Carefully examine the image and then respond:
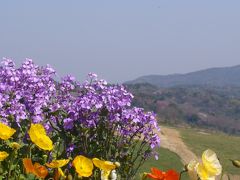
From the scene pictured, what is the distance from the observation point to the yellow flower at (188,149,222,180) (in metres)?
2.64

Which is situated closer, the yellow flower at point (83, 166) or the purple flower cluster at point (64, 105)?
the yellow flower at point (83, 166)

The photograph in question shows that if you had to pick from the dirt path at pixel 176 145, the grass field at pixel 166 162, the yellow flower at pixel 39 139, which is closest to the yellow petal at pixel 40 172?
the yellow flower at pixel 39 139

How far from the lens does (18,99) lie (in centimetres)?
579

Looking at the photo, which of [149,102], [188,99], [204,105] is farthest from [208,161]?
[188,99]

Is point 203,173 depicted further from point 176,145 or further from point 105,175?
point 176,145

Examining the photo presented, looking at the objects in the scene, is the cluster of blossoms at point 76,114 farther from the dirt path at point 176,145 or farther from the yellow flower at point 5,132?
the dirt path at point 176,145

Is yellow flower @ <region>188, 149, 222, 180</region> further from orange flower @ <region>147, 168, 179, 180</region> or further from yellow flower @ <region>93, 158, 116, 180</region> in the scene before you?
yellow flower @ <region>93, 158, 116, 180</region>

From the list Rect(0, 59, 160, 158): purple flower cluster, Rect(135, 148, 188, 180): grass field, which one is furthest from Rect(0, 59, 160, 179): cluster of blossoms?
Rect(135, 148, 188, 180): grass field

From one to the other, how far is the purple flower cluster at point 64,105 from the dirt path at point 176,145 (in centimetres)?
1670

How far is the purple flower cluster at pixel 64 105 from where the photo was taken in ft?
19.0

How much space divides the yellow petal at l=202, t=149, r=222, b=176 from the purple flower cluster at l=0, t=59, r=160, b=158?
3.21 metres

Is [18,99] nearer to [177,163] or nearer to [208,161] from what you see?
[208,161]

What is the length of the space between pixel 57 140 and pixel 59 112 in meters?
0.38

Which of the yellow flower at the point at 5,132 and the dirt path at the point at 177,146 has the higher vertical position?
the yellow flower at the point at 5,132
